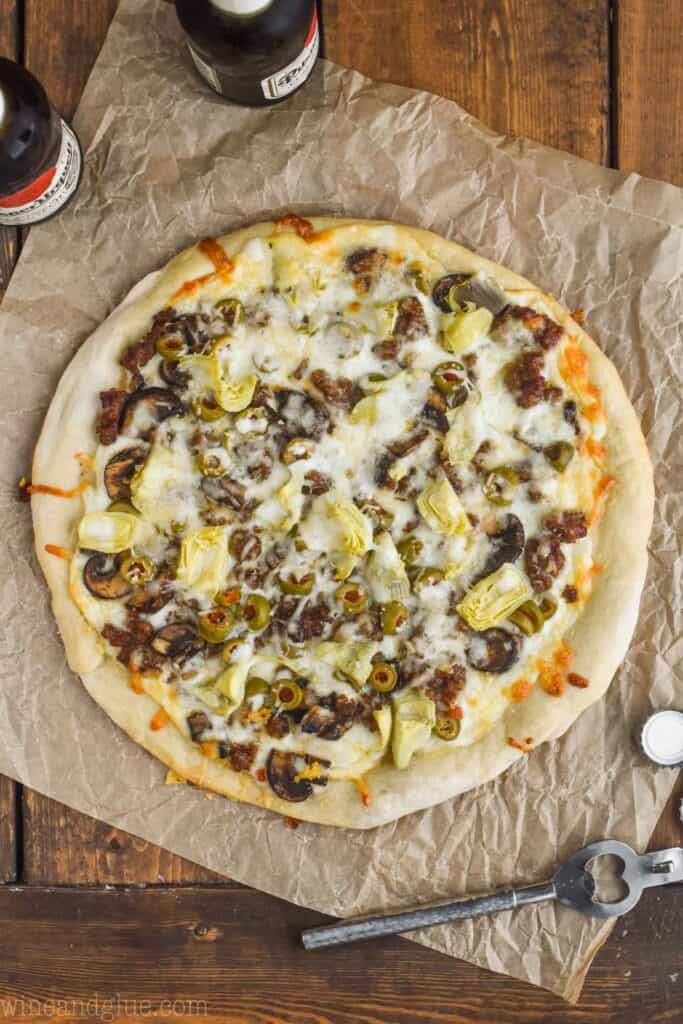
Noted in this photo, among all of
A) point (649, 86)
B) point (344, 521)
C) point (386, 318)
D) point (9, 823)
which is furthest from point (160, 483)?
point (649, 86)

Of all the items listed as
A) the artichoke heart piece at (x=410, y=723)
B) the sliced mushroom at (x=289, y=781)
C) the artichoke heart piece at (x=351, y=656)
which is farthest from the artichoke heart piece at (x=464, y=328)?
the sliced mushroom at (x=289, y=781)

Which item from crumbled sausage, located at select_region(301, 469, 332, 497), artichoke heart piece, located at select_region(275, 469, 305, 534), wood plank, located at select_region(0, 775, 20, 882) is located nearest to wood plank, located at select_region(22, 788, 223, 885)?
wood plank, located at select_region(0, 775, 20, 882)

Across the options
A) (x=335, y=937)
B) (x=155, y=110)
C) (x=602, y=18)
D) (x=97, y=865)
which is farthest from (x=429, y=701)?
(x=602, y=18)

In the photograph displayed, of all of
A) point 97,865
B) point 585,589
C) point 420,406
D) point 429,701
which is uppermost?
point 420,406

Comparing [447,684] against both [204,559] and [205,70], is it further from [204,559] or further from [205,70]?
[205,70]

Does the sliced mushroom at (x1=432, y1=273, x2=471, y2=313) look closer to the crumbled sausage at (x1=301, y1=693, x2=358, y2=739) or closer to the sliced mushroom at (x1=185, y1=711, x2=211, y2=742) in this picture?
the crumbled sausage at (x1=301, y1=693, x2=358, y2=739)

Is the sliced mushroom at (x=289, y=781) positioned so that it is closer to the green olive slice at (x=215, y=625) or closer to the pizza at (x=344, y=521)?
the pizza at (x=344, y=521)

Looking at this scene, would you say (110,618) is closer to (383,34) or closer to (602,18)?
(383,34)

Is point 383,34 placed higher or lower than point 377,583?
higher
